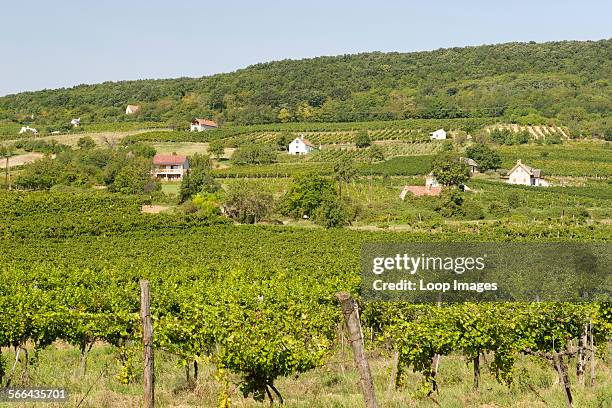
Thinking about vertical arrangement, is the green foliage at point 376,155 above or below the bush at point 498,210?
above

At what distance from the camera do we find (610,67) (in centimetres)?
15475

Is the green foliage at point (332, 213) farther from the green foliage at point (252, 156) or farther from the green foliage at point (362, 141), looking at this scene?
the green foliage at point (362, 141)

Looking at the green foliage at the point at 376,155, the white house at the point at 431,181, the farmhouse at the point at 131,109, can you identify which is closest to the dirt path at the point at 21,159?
the green foliage at the point at 376,155

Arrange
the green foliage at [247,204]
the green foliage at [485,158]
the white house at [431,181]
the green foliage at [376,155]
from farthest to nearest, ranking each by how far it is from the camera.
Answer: the green foliage at [376,155]
the green foliage at [485,158]
the white house at [431,181]
the green foliage at [247,204]

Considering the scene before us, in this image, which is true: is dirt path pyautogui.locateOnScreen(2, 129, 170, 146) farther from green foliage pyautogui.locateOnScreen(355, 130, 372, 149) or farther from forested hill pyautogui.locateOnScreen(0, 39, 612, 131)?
green foliage pyautogui.locateOnScreen(355, 130, 372, 149)

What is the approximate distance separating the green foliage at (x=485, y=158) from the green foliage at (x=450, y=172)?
12188 millimetres

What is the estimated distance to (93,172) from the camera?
81.6 m

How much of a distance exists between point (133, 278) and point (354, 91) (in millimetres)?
134309

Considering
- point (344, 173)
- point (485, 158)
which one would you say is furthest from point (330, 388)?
point (485, 158)

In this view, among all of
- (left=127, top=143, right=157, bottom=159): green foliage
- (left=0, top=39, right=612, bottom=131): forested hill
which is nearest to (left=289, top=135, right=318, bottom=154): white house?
(left=127, top=143, right=157, bottom=159): green foliage

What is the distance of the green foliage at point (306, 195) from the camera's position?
6059 cm

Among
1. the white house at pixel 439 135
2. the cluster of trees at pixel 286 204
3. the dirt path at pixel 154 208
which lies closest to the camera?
the cluster of trees at pixel 286 204

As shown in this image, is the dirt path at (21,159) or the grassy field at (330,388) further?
the dirt path at (21,159)

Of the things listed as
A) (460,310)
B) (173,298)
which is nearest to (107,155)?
(173,298)
